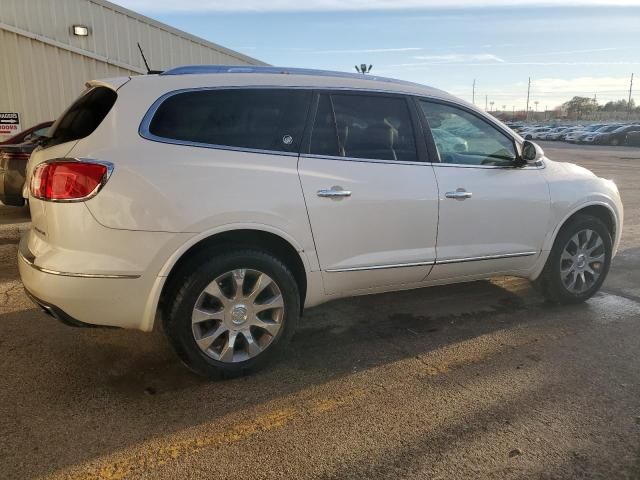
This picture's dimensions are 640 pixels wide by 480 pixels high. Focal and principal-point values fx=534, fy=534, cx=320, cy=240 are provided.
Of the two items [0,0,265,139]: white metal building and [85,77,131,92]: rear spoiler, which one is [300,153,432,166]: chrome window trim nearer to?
[85,77,131,92]: rear spoiler

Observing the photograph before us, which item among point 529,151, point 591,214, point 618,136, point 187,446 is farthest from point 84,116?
point 618,136

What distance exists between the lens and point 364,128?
144 inches

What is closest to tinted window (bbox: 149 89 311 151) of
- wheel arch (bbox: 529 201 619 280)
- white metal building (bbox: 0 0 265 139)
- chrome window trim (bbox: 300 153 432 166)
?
chrome window trim (bbox: 300 153 432 166)

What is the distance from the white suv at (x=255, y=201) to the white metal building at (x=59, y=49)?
8328mm

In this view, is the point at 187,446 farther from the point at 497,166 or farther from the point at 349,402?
the point at 497,166

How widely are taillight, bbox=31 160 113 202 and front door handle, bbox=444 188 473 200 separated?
2.27 m

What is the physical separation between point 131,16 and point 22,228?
6567 mm

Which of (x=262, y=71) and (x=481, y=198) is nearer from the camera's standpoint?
(x=262, y=71)

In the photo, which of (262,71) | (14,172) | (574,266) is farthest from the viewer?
(14,172)

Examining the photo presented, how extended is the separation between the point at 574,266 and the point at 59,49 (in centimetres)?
1053

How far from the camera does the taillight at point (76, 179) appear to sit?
2.84 meters

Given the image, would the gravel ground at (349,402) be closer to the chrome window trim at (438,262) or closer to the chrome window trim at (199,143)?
the chrome window trim at (438,262)

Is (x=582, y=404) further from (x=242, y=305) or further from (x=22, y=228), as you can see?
(x=22, y=228)

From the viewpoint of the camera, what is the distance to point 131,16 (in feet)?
39.1
